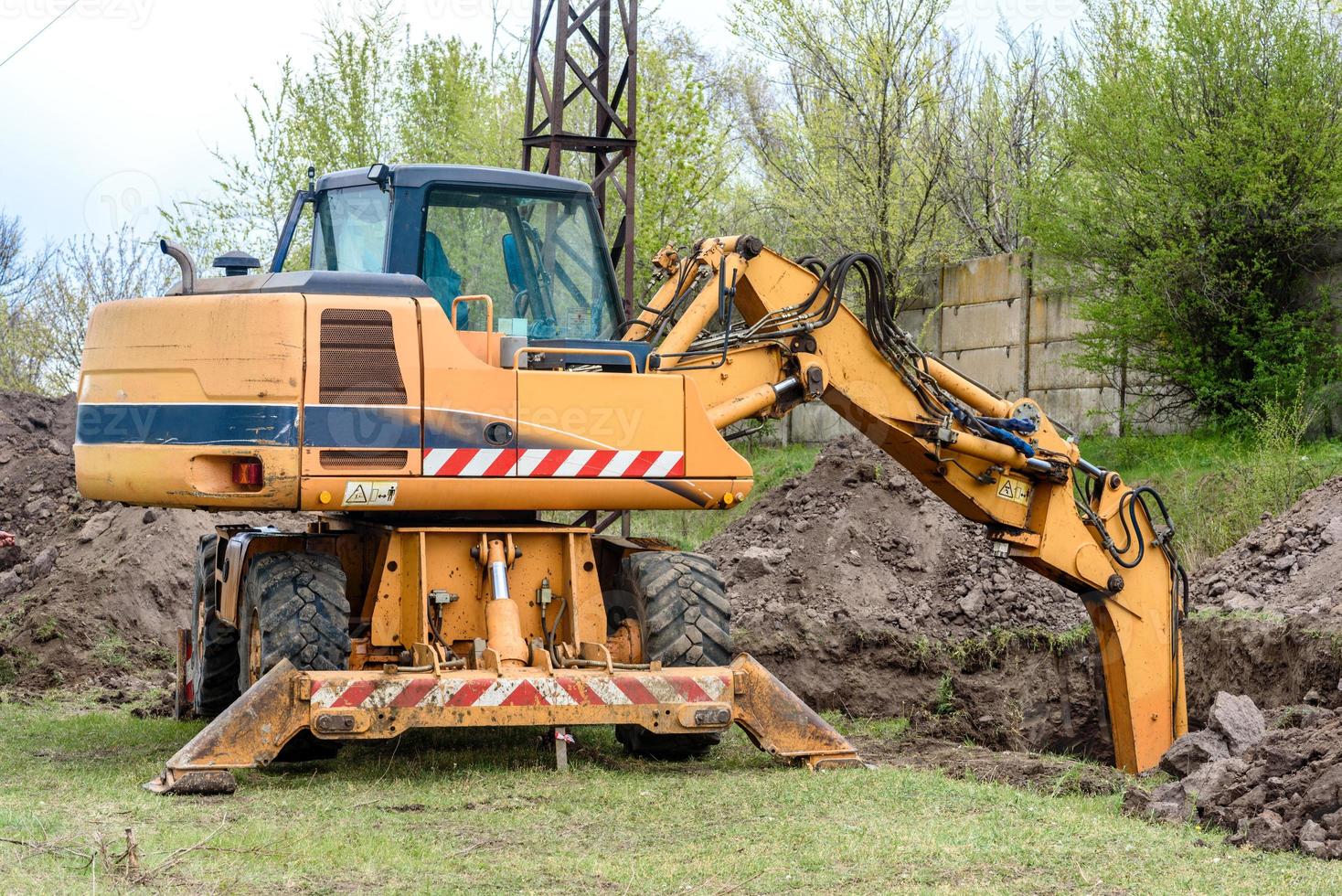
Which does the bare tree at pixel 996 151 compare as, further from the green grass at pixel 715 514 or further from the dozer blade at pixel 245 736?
the dozer blade at pixel 245 736

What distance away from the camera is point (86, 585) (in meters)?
13.9

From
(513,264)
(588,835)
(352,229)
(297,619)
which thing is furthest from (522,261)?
(588,835)

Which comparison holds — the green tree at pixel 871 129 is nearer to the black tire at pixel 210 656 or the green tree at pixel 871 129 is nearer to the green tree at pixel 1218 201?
the green tree at pixel 1218 201

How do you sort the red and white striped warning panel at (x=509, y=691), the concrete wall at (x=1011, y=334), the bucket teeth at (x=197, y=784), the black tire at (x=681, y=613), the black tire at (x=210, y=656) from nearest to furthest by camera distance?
Result: the bucket teeth at (x=197, y=784) < the red and white striped warning panel at (x=509, y=691) < the black tire at (x=681, y=613) < the black tire at (x=210, y=656) < the concrete wall at (x=1011, y=334)

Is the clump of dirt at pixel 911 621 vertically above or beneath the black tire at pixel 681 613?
beneath

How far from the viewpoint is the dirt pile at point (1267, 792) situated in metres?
6.18

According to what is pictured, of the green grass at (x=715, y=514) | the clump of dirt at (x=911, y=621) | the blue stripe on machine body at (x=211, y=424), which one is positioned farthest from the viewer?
the green grass at (x=715, y=514)

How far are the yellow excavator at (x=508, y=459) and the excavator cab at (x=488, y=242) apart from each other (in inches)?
0.7

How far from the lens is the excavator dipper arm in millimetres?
8383

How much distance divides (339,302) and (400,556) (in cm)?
137

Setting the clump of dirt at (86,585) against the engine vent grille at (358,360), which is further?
the clump of dirt at (86,585)

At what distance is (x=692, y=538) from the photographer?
19.9 metres

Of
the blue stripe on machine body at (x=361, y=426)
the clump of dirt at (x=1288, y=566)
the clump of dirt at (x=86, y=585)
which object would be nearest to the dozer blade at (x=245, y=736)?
the blue stripe on machine body at (x=361, y=426)

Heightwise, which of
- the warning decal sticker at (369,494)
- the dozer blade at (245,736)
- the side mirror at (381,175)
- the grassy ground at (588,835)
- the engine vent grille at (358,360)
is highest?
the side mirror at (381,175)
